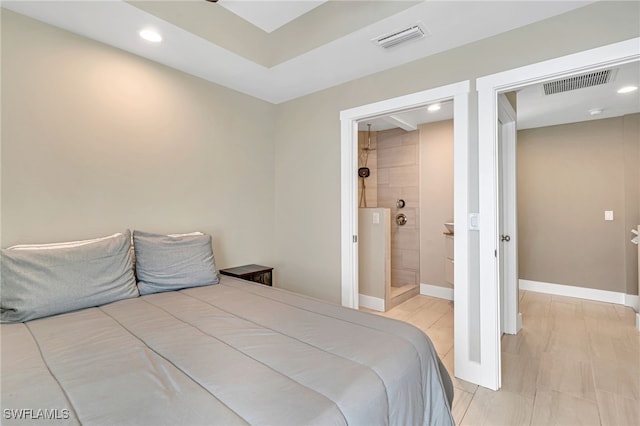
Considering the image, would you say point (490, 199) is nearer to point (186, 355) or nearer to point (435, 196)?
point (186, 355)

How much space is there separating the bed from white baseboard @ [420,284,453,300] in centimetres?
285

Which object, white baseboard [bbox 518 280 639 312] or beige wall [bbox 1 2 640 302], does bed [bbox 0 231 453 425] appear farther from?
white baseboard [bbox 518 280 639 312]

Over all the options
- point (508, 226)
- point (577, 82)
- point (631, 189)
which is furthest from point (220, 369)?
point (631, 189)

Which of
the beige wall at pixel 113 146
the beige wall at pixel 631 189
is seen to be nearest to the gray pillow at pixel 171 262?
the beige wall at pixel 113 146

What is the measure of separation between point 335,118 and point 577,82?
232 cm

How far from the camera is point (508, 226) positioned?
3057 millimetres

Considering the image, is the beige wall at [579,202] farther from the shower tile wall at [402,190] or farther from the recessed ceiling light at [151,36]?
the recessed ceiling light at [151,36]

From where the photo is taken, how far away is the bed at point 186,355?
0.89 metres

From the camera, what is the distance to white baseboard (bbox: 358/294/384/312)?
12.1ft

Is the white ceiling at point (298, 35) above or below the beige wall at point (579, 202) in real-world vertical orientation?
above

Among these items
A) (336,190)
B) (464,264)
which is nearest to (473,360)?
(464,264)

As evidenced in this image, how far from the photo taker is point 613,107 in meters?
3.66

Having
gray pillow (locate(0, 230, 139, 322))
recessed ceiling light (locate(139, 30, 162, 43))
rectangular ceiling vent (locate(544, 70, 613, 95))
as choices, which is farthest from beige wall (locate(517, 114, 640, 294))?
gray pillow (locate(0, 230, 139, 322))

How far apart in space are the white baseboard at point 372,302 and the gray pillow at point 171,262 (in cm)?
210
